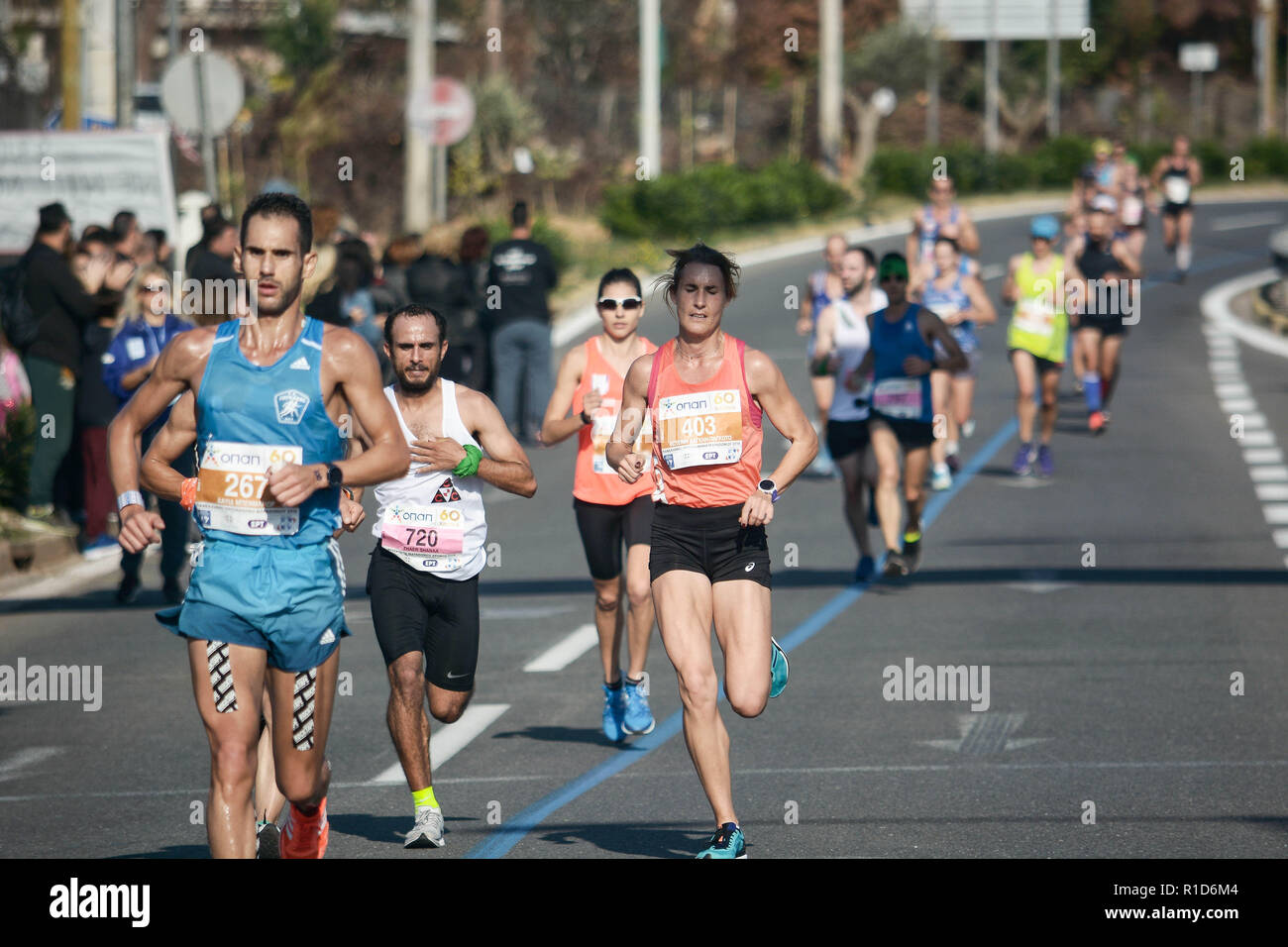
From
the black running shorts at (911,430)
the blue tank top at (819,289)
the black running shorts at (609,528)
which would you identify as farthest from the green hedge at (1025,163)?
the black running shorts at (609,528)

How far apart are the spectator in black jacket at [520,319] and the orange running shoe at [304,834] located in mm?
12544

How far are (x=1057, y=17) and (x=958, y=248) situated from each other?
45028 millimetres

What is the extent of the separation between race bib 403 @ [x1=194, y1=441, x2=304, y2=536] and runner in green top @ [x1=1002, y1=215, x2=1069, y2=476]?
12.4 meters

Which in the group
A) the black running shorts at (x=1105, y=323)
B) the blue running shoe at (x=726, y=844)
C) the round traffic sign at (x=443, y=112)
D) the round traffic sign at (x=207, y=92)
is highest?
the round traffic sign at (x=443, y=112)

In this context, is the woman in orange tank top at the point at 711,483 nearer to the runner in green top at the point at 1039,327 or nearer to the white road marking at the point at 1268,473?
the runner in green top at the point at 1039,327

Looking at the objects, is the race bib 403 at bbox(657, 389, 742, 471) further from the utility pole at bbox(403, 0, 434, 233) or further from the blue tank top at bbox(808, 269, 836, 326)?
the utility pole at bbox(403, 0, 434, 233)

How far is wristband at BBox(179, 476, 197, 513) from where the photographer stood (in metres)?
6.29

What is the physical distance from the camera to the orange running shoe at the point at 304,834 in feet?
21.9

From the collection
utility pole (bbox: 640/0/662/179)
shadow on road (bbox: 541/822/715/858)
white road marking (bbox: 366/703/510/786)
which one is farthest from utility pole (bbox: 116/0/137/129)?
utility pole (bbox: 640/0/662/179)

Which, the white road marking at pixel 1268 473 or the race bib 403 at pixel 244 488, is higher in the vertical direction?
the race bib 403 at pixel 244 488
